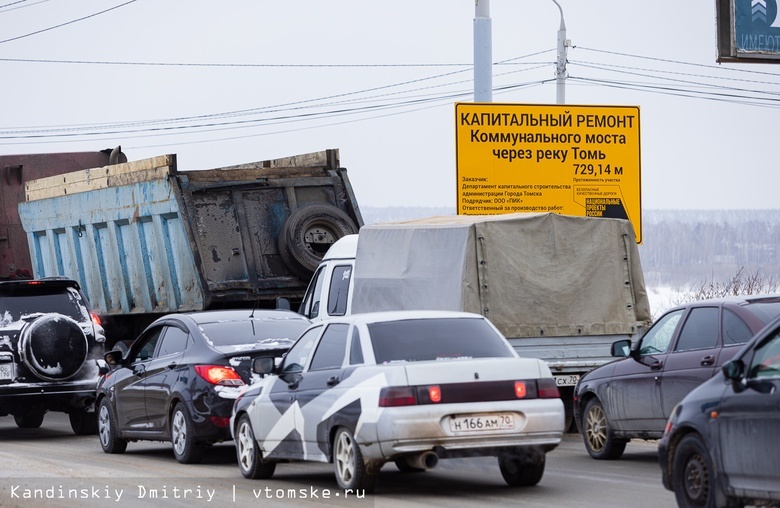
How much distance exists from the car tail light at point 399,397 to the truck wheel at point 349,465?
1.61 feet

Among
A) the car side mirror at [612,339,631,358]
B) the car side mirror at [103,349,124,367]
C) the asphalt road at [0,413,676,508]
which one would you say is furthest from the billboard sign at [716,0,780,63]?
the car side mirror at [103,349,124,367]

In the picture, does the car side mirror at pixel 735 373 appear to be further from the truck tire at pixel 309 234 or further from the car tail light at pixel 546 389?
the truck tire at pixel 309 234

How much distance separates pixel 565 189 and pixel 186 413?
1208 cm

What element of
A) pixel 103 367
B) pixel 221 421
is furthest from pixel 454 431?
pixel 103 367

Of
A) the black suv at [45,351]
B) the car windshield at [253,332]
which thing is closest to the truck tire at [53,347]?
the black suv at [45,351]

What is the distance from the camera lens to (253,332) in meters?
13.8

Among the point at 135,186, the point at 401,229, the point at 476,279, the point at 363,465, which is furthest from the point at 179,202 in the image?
the point at 363,465

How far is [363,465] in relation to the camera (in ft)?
33.5

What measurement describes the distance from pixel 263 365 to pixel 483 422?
2.34 metres

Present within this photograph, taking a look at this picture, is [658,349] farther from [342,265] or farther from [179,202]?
[179,202]

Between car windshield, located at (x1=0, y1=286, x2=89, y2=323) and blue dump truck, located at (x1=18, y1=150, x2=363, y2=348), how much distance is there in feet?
8.08

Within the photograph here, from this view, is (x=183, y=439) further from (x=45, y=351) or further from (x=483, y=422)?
(x=483, y=422)

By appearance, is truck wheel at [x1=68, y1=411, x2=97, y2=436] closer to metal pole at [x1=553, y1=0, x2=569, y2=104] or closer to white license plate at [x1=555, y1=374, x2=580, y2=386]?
white license plate at [x1=555, y1=374, x2=580, y2=386]

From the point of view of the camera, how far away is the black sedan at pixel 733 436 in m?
7.92
